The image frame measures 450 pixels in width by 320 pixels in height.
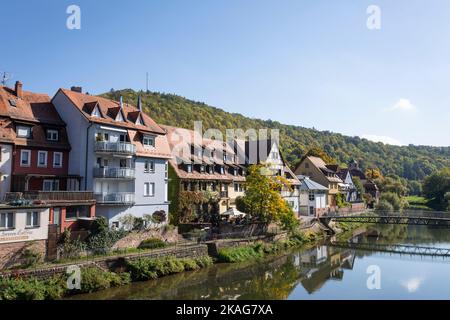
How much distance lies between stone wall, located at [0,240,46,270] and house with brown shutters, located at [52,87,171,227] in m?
7.41

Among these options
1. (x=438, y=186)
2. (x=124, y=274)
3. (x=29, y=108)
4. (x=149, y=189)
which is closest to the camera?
(x=124, y=274)

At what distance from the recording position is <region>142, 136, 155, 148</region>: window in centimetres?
→ 4011

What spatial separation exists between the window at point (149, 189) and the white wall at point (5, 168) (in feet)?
38.1

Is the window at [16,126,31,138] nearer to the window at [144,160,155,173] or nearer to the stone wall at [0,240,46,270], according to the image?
the stone wall at [0,240,46,270]

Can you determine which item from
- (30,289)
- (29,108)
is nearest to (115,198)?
(29,108)

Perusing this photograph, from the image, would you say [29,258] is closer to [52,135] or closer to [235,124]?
[52,135]

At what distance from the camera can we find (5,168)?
30922mm

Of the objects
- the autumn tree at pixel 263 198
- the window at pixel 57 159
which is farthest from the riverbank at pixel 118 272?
the window at pixel 57 159

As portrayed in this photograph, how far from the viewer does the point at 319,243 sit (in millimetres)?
52219

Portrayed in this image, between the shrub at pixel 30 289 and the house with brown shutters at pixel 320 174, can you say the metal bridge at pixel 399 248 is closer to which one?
the house with brown shutters at pixel 320 174

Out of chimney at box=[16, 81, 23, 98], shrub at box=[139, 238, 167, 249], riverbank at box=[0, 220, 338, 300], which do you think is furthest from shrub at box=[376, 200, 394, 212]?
chimney at box=[16, 81, 23, 98]

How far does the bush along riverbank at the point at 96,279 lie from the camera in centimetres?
2320

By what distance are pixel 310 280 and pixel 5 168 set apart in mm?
24383
